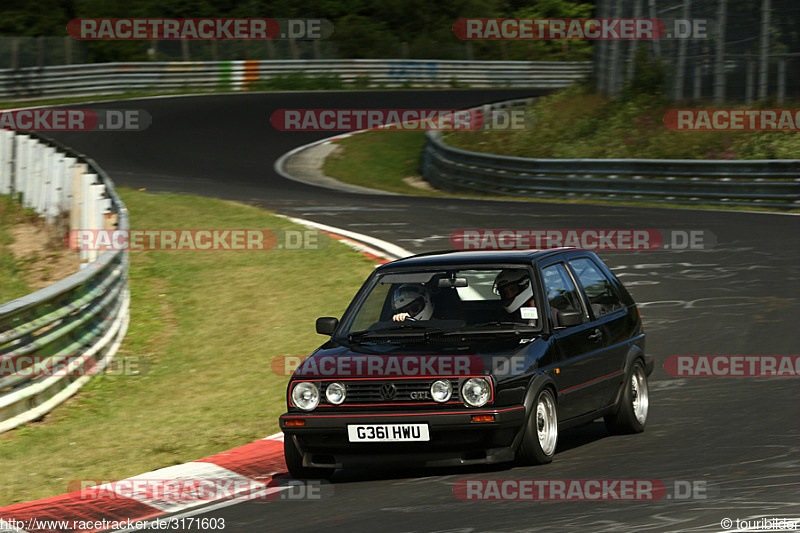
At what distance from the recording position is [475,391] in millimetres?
7035

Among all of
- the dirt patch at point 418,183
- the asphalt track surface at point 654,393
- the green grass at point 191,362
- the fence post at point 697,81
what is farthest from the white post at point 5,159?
the fence post at point 697,81

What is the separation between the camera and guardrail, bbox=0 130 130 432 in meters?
9.81

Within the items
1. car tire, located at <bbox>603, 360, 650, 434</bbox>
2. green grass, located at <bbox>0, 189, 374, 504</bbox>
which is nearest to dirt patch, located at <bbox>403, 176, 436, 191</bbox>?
green grass, located at <bbox>0, 189, 374, 504</bbox>

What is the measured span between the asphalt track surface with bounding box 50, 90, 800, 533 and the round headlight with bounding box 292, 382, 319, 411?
55 centimetres

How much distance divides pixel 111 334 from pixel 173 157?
2068 cm

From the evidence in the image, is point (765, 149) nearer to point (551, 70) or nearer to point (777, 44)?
point (777, 44)

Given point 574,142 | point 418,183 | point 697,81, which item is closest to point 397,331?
point 418,183

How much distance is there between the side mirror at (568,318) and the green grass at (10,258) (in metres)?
9.65

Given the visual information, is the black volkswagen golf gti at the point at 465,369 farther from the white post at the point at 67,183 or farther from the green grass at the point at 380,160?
the green grass at the point at 380,160

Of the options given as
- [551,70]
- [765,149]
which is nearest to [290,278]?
[765,149]

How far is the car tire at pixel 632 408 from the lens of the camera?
27.2 ft

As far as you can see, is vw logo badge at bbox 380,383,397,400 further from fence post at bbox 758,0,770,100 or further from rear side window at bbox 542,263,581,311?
fence post at bbox 758,0,770,100

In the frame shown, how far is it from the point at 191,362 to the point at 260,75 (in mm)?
37007

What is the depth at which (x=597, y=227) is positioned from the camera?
62.2 ft
